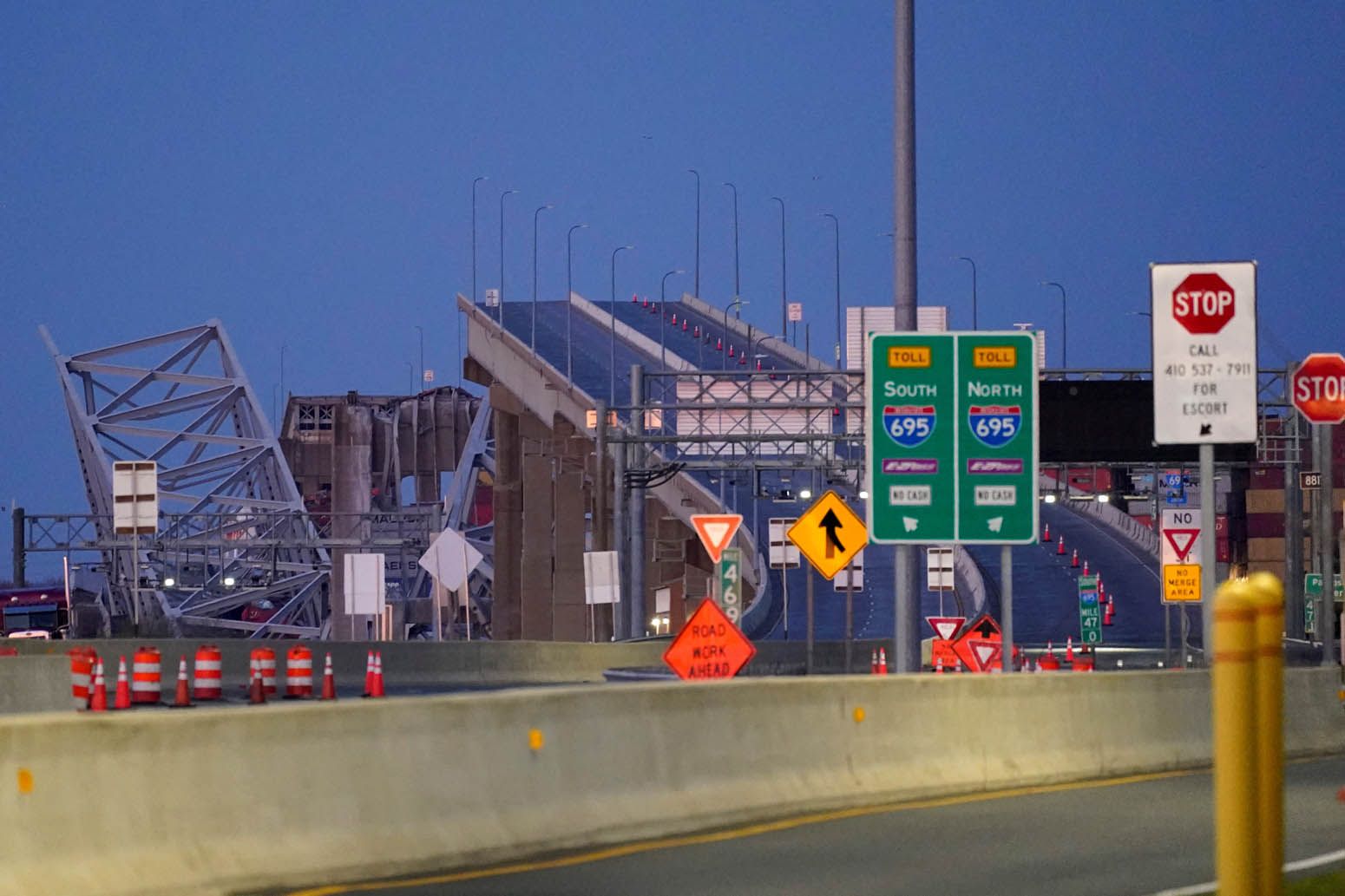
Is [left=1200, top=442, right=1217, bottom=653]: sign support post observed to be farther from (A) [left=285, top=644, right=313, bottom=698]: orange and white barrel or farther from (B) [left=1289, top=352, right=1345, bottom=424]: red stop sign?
(B) [left=1289, top=352, right=1345, bottom=424]: red stop sign

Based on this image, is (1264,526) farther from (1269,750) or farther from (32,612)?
(1269,750)

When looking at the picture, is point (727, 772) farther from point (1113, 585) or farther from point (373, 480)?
point (373, 480)

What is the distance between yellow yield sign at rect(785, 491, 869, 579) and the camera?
25266 millimetres

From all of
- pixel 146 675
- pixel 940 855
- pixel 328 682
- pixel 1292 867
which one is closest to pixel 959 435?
pixel 940 855

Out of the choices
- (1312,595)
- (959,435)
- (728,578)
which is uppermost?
(959,435)

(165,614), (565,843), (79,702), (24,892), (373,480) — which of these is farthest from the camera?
(373,480)

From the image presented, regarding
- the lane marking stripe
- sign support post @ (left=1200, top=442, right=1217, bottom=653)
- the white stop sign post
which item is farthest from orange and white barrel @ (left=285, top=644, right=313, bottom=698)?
the lane marking stripe

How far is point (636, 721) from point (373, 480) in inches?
4598

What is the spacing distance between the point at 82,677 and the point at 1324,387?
A: 26033 mm

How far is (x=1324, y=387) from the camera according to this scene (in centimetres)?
4403

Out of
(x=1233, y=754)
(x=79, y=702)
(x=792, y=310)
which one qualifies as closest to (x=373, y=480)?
(x=792, y=310)

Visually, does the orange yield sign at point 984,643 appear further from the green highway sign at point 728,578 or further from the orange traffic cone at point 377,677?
the orange traffic cone at point 377,677

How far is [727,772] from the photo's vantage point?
14.7 metres

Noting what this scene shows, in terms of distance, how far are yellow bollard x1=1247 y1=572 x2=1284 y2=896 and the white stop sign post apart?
13.4 meters
